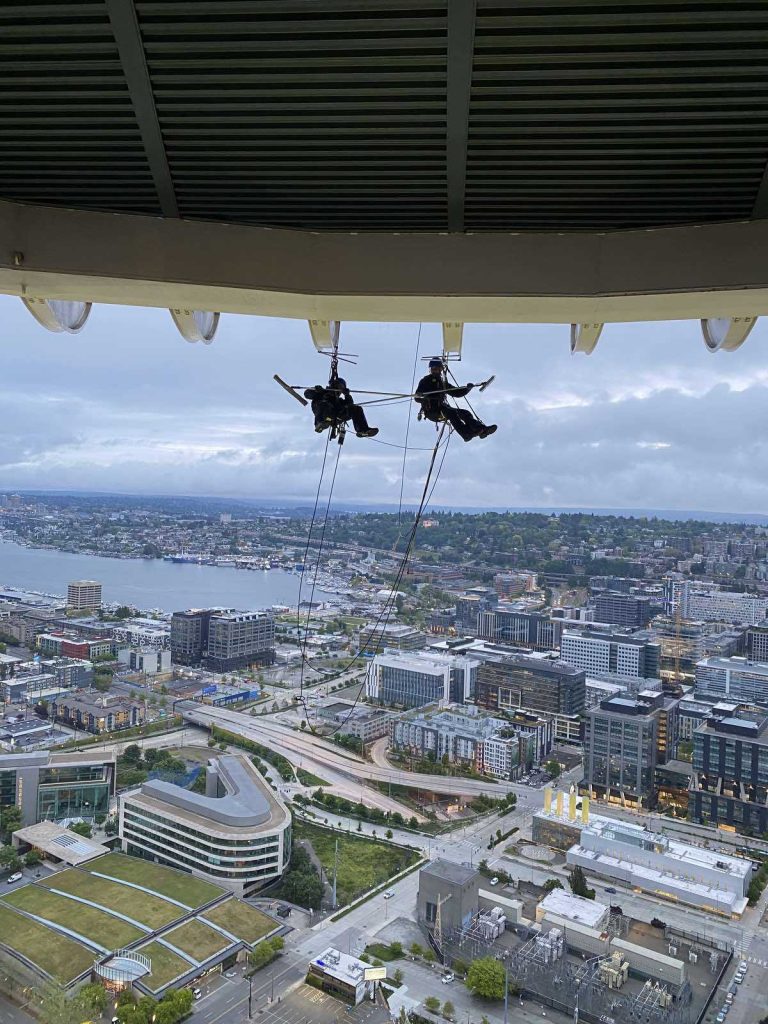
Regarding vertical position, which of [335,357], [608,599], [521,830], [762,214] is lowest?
[521,830]

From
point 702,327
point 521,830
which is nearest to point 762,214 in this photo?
point 702,327

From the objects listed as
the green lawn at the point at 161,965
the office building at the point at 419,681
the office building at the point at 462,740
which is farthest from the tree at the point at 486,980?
the office building at the point at 419,681

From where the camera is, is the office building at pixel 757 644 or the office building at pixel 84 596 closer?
the office building at pixel 757 644

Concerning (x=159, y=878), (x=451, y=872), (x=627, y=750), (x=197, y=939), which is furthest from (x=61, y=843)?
(x=627, y=750)

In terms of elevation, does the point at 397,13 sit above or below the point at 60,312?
above

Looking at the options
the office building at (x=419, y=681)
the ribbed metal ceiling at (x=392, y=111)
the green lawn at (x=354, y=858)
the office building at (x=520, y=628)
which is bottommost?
the green lawn at (x=354, y=858)

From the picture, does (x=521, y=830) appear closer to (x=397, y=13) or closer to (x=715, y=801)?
(x=715, y=801)

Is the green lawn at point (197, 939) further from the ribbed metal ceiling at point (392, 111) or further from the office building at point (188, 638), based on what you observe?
the office building at point (188, 638)

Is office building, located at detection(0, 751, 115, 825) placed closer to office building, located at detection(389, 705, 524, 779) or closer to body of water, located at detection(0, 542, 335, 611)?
office building, located at detection(389, 705, 524, 779)
